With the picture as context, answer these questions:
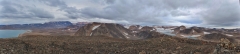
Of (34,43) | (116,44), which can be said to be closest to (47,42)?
(34,43)

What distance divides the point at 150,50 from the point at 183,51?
3.46 meters

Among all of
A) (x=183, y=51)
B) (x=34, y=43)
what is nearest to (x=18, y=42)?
(x=34, y=43)

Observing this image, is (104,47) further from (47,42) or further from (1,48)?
(1,48)

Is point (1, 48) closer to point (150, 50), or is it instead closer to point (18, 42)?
point (18, 42)

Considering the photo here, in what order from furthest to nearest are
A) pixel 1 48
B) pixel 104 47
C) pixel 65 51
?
pixel 104 47, pixel 65 51, pixel 1 48

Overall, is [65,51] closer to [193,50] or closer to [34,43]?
[34,43]

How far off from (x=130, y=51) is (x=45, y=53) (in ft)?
29.3

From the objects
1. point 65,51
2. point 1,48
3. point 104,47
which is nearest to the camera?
point 1,48

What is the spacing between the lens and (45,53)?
27391 mm

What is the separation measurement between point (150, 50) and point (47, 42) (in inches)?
469

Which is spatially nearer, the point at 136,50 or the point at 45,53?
the point at 45,53

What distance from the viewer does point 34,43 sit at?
30.0m

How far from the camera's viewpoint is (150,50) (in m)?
28.8

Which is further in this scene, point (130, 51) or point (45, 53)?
point (130, 51)
